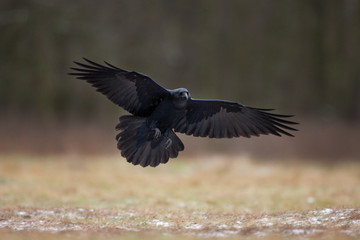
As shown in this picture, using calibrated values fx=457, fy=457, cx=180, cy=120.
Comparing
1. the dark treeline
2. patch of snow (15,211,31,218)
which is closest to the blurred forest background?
the dark treeline

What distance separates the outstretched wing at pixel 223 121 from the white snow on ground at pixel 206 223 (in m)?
1.26

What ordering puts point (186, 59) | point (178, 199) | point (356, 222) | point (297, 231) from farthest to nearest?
point (186, 59) < point (178, 199) < point (356, 222) < point (297, 231)

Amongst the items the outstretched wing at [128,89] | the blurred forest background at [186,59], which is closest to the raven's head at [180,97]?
the outstretched wing at [128,89]

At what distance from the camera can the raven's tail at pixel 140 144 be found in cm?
644

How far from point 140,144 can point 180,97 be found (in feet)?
2.92

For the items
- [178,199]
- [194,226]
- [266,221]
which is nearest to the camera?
[194,226]

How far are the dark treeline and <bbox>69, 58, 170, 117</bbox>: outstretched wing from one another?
10215 millimetres

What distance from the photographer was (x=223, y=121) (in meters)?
7.08

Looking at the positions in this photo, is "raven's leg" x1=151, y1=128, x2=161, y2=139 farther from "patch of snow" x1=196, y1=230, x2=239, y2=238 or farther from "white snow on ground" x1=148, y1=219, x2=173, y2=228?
"patch of snow" x1=196, y1=230, x2=239, y2=238

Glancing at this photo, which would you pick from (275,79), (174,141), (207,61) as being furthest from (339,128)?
(174,141)

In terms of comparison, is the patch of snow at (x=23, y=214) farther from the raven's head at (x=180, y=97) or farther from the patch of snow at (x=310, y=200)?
the patch of snow at (x=310, y=200)

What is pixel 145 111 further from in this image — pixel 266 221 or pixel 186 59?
pixel 186 59

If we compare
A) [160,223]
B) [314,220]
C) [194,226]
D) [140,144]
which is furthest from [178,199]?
[314,220]

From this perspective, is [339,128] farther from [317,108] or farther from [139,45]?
[139,45]
